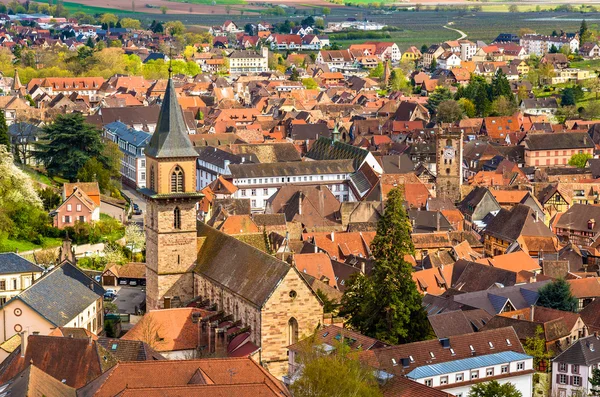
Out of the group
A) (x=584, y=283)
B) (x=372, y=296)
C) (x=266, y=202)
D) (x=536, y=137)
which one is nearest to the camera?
(x=372, y=296)

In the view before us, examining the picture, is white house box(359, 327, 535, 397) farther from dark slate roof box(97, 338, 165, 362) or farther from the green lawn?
the green lawn

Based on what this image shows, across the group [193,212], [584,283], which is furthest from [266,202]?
[193,212]

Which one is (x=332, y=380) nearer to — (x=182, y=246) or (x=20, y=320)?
(x=182, y=246)

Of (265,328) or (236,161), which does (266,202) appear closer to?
(236,161)

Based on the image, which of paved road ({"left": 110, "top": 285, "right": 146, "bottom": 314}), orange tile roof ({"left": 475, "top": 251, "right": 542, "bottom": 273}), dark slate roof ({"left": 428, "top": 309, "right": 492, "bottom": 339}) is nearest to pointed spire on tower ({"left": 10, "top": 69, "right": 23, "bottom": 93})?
paved road ({"left": 110, "top": 285, "right": 146, "bottom": 314})

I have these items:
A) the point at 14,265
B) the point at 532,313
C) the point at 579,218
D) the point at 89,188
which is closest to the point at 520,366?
the point at 532,313

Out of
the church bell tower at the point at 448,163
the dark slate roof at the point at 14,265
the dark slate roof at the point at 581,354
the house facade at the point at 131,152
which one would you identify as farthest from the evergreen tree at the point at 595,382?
the house facade at the point at 131,152

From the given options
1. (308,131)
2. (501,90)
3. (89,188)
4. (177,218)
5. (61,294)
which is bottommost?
(308,131)
